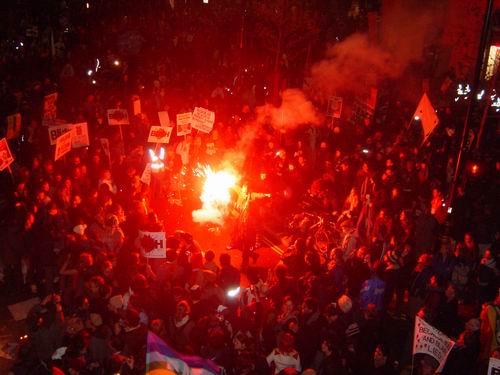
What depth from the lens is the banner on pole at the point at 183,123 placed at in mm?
13797

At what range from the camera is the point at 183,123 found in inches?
546

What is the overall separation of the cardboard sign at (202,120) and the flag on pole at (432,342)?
8.85 meters

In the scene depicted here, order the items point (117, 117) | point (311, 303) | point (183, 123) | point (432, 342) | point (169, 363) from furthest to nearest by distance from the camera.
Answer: point (183, 123) < point (117, 117) < point (311, 303) < point (432, 342) < point (169, 363)

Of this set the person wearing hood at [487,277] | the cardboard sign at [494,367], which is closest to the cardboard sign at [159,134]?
the person wearing hood at [487,277]

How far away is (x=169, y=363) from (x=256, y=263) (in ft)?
19.0

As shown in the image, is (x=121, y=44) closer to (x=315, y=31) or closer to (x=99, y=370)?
(x=315, y=31)

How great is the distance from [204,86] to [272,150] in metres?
8.35

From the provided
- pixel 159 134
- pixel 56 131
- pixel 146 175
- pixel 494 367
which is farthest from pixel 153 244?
pixel 494 367

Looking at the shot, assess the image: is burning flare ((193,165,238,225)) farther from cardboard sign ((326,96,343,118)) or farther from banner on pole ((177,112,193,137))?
cardboard sign ((326,96,343,118))

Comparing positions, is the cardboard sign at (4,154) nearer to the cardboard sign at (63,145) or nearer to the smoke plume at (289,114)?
the cardboard sign at (63,145)

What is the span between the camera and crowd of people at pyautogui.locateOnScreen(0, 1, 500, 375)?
637 centimetres

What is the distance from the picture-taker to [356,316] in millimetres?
7535

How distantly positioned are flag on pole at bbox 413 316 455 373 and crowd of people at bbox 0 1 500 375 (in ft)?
0.52

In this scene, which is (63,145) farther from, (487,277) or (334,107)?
(487,277)
